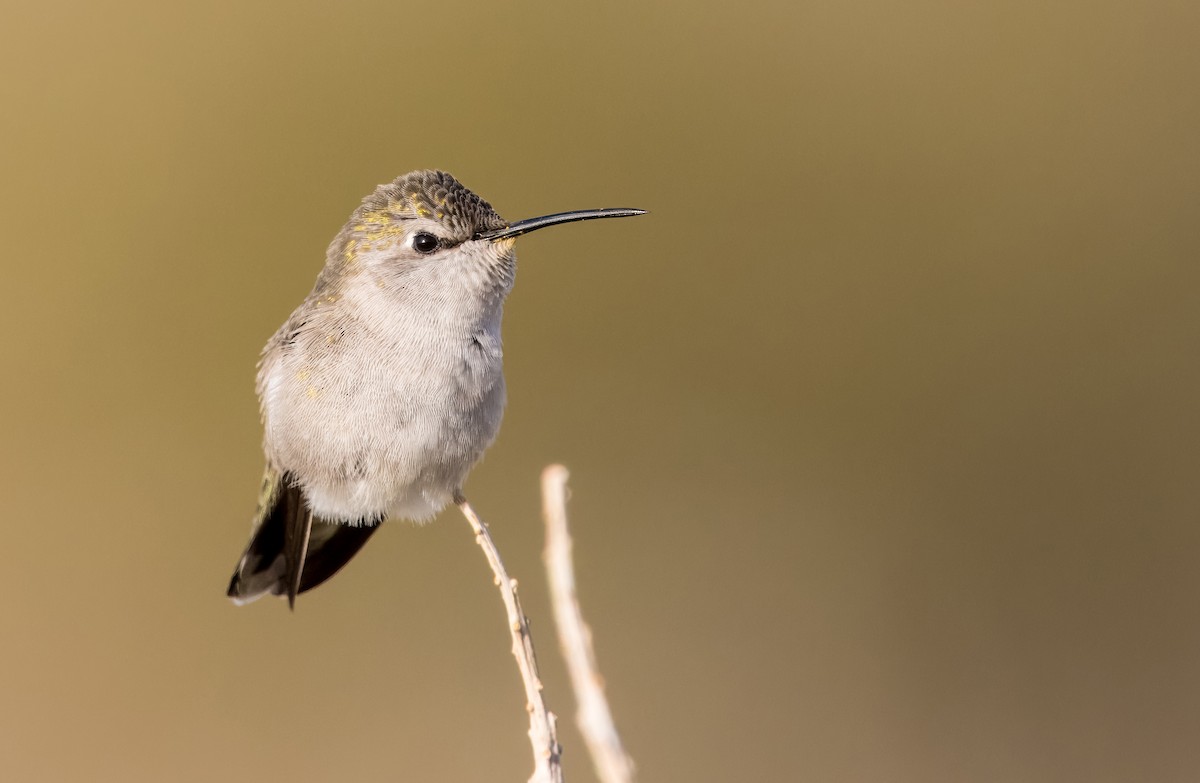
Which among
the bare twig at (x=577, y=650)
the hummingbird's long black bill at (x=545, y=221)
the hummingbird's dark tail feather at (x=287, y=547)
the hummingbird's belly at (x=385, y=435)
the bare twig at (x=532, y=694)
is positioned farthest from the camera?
the hummingbird's dark tail feather at (x=287, y=547)

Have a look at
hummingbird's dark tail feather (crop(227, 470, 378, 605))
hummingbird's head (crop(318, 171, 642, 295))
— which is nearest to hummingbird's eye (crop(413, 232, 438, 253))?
hummingbird's head (crop(318, 171, 642, 295))

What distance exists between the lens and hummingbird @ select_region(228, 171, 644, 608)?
1.45 m

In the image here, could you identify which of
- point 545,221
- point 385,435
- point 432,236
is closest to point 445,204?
point 432,236

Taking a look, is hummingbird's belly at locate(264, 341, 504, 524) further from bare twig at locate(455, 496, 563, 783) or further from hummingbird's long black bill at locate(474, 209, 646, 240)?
bare twig at locate(455, 496, 563, 783)

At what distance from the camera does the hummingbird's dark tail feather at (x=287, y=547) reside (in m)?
1.63

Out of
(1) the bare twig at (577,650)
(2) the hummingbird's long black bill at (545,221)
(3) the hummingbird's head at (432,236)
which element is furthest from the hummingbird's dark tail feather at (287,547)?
(1) the bare twig at (577,650)

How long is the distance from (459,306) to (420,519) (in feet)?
1.04

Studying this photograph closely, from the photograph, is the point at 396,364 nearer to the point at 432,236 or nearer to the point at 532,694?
the point at 432,236

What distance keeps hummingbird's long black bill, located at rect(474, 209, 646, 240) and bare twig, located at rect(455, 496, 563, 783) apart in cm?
39

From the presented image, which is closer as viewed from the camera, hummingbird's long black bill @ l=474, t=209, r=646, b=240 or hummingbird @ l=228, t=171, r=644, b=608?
hummingbird's long black bill @ l=474, t=209, r=646, b=240

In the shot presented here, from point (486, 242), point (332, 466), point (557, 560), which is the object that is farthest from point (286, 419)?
point (557, 560)

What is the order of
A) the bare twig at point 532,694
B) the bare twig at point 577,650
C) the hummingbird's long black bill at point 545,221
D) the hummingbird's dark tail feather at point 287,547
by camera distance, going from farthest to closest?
the hummingbird's dark tail feather at point 287,547, the hummingbird's long black bill at point 545,221, the bare twig at point 532,694, the bare twig at point 577,650

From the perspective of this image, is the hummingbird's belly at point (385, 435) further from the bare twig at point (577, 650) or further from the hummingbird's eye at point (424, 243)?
the bare twig at point (577, 650)

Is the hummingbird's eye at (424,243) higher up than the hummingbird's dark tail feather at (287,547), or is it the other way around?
the hummingbird's eye at (424,243)
